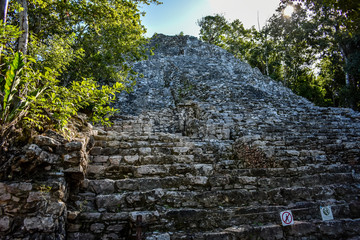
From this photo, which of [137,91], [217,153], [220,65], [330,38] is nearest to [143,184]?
[217,153]

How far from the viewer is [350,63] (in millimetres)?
12648

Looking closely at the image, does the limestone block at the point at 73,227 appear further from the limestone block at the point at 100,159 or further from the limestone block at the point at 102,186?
the limestone block at the point at 100,159

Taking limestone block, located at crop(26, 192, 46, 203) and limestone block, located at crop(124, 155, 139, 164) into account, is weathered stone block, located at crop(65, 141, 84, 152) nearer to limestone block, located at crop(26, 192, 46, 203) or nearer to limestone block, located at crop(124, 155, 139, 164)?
limestone block, located at crop(26, 192, 46, 203)

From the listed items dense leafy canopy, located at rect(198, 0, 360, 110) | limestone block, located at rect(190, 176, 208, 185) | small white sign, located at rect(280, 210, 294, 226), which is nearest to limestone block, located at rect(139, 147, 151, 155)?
limestone block, located at rect(190, 176, 208, 185)

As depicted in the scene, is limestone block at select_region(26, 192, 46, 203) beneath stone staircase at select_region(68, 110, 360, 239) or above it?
above

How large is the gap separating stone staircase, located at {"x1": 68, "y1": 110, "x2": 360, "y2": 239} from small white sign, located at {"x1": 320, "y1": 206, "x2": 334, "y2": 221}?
0.22 feet

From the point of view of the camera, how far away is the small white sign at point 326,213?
2.87 metres

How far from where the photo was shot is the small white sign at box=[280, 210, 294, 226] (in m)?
2.70

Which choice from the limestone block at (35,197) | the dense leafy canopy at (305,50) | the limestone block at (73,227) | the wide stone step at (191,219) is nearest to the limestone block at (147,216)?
the wide stone step at (191,219)

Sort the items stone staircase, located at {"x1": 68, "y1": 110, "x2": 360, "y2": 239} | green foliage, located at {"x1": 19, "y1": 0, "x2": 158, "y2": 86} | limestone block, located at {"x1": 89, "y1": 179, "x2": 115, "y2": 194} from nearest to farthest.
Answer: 1. stone staircase, located at {"x1": 68, "y1": 110, "x2": 360, "y2": 239}
2. limestone block, located at {"x1": 89, "y1": 179, "x2": 115, "y2": 194}
3. green foliage, located at {"x1": 19, "y1": 0, "x2": 158, "y2": 86}

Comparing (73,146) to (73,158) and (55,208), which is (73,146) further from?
(55,208)

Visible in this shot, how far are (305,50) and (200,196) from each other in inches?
718

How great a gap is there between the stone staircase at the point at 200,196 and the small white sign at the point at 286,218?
0.08 meters

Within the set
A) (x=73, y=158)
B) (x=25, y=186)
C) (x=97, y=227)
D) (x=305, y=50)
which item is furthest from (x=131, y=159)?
(x=305, y=50)
